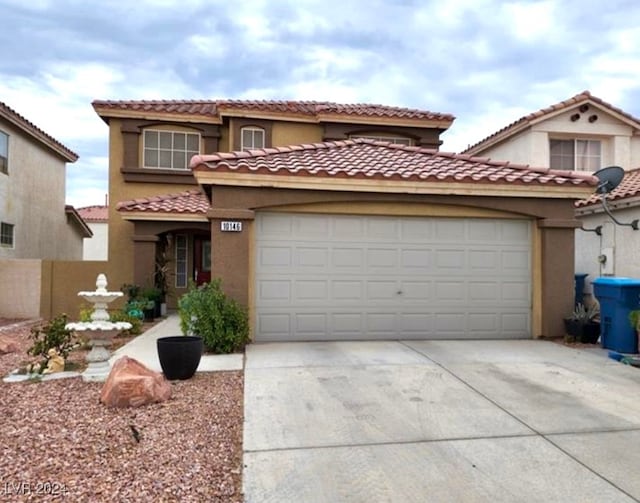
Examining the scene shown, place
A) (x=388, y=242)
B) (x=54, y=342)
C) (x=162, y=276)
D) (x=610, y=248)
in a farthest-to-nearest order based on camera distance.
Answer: (x=162, y=276)
(x=610, y=248)
(x=388, y=242)
(x=54, y=342)

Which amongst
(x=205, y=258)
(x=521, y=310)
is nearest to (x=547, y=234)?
(x=521, y=310)

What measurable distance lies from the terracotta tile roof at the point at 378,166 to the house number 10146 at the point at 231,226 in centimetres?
102

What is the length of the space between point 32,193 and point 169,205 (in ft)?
25.6

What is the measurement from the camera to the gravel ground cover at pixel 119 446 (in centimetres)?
393

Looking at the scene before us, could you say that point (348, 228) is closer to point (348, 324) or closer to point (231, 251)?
point (348, 324)

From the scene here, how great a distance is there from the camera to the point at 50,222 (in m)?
21.4

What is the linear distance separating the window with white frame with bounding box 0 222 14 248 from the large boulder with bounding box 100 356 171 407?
1398 centimetres

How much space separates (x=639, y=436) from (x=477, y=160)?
7.78 metres

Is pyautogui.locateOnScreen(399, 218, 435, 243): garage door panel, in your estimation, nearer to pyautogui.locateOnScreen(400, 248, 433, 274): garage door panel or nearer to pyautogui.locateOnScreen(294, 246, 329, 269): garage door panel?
pyautogui.locateOnScreen(400, 248, 433, 274): garage door panel

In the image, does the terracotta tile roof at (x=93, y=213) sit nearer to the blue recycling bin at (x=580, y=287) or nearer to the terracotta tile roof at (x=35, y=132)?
the terracotta tile roof at (x=35, y=132)

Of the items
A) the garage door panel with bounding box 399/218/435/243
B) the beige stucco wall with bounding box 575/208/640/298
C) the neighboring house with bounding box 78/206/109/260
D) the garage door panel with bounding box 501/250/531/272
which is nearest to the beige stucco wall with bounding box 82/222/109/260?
the neighboring house with bounding box 78/206/109/260

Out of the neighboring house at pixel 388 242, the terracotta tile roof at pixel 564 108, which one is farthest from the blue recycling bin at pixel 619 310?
the terracotta tile roof at pixel 564 108

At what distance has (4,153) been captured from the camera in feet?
56.5

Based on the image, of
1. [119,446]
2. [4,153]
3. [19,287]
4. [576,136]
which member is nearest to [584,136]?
[576,136]
